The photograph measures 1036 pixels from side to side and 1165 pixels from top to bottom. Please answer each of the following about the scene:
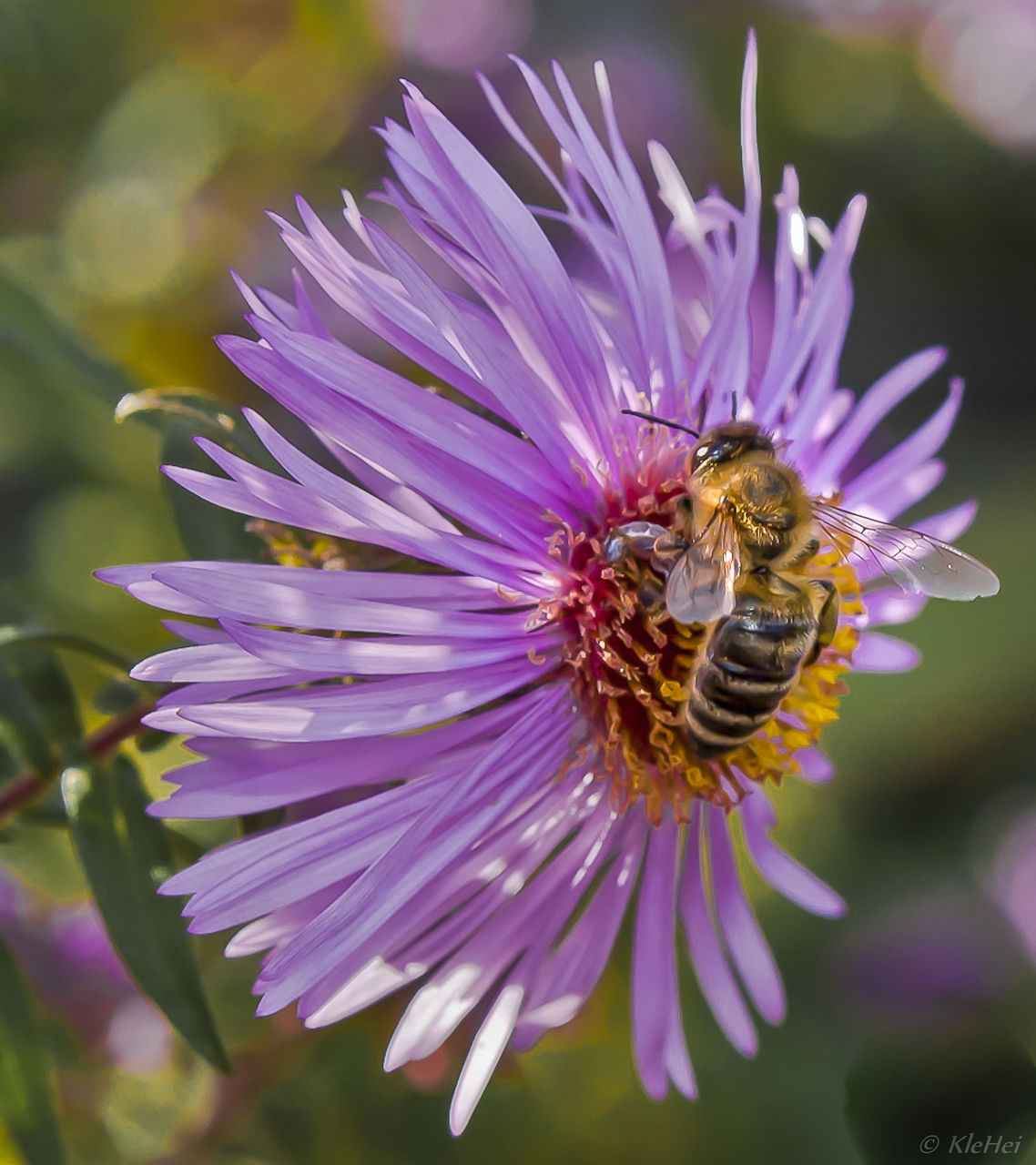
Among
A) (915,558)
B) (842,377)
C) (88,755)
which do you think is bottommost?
(915,558)

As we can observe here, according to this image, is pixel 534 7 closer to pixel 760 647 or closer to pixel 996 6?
pixel 996 6

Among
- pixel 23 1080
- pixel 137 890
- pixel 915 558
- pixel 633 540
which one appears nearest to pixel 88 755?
pixel 137 890

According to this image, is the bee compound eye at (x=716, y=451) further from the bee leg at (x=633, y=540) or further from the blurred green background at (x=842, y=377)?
the blurred green background at (x=842, y=377)

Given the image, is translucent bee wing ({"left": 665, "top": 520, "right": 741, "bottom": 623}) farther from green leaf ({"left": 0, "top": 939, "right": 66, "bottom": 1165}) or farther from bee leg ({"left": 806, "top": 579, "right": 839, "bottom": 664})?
green leaf ({"left": 0, "top": 939, "right": 66, "bottom": 1165})

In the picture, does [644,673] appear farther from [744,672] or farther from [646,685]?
[744,672]

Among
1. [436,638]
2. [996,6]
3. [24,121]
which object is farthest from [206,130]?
[996,6]
